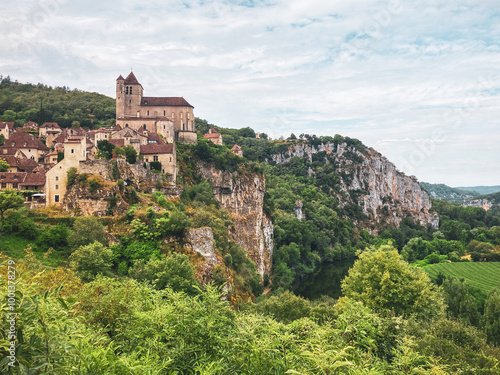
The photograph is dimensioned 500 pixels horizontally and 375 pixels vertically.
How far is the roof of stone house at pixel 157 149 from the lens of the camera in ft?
153

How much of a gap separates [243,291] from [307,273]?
35023 mm

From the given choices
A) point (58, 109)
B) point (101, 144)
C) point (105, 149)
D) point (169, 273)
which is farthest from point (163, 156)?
point (58, 109)

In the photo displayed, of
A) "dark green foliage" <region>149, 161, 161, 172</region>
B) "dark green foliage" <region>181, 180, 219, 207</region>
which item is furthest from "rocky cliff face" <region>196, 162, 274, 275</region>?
"dark green foliage" <region>149, 161, 161, 172</region>

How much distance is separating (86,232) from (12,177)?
53.1 ft

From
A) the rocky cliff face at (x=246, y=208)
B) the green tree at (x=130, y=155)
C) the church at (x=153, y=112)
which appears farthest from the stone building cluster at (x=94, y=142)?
the rocky cliff face at (x=246, y=208)

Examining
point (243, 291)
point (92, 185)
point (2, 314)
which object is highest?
point (92, 185)

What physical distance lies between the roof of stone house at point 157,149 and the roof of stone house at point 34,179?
12.2 metres

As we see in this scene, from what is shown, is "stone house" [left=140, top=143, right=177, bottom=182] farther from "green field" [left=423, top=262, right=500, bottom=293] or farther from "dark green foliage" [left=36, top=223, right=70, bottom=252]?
"green field" [left=423, top=262, right=500, bottom=293]

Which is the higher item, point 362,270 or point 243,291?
point 362,270

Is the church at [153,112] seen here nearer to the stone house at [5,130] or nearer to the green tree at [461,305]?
the stone house at [5,130]

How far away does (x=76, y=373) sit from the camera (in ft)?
18.1

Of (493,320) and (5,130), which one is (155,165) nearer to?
(5,130)

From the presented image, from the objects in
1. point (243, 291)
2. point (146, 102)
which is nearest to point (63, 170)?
point (243, 291)

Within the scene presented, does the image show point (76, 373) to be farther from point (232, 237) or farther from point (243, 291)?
point (232, 237)
